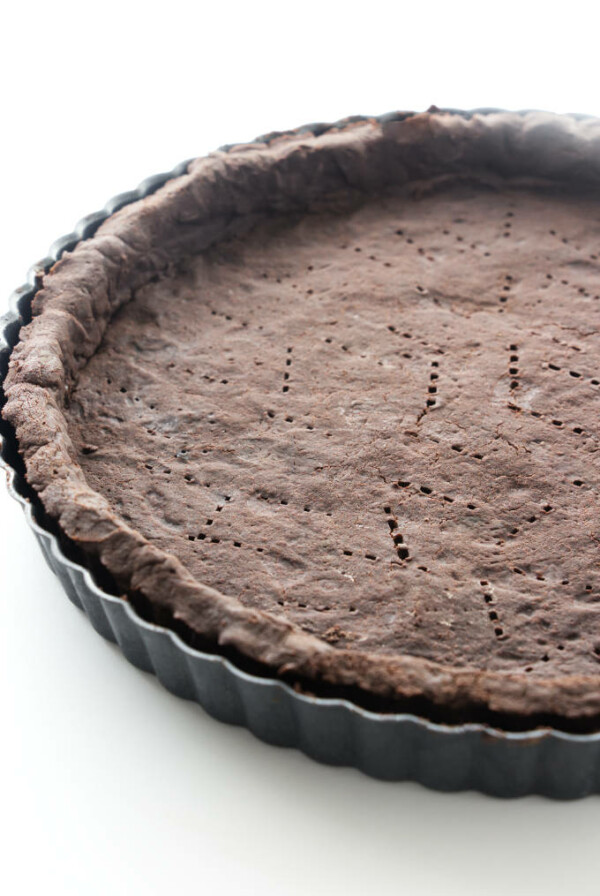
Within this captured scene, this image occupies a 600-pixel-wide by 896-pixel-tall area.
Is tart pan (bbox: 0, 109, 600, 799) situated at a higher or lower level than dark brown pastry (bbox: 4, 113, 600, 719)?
lower

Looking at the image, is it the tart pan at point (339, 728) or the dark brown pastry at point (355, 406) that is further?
the dark brown pastry at point (355, 406)

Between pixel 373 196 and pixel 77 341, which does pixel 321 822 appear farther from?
pixel 373 196

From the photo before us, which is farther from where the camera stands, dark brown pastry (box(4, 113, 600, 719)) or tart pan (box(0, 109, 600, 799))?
dark brown pastry (box(4, 113, 600, 719))

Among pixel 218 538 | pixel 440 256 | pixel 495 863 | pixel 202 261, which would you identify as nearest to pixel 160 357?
pixel 202 261

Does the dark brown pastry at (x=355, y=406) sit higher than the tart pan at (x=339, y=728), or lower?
higher
